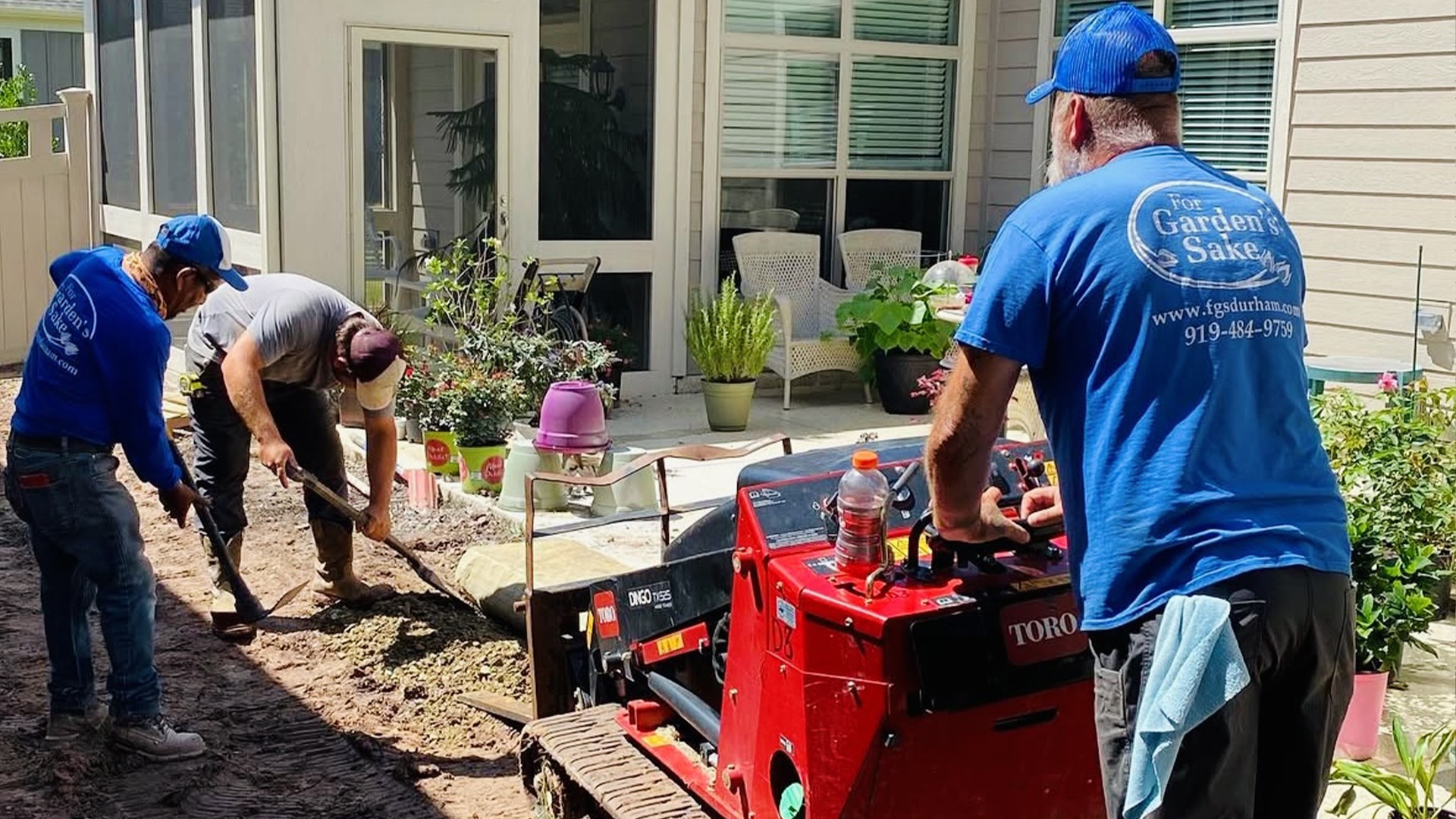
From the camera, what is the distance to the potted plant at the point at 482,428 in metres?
6.78

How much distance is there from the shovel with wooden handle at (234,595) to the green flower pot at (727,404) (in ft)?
11.0

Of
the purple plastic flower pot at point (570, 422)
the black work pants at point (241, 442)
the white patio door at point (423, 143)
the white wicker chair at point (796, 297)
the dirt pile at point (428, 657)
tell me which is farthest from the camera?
the white wicker chair at point (796, 297)

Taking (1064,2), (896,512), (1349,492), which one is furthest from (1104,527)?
(1064,2)

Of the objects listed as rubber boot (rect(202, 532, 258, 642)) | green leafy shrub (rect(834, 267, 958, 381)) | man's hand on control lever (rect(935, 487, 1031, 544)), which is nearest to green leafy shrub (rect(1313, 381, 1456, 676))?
man's hand on control lever (rect(935, 487, 1031, 544))

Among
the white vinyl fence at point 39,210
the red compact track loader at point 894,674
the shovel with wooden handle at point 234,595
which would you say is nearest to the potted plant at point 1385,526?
the red compact track loader at point 894,674

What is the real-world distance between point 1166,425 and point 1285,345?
0.25m

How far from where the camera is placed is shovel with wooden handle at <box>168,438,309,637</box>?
482 cm

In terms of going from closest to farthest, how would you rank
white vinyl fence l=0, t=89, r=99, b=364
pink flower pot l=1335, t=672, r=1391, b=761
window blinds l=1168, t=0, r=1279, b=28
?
1. pink flower pot l=1335, t=672, r=1391, b=761
2. window blinds l=1168, t=0, r=1279, b=28
3. white vinyl fence l=0, t=89, r=99, b=364

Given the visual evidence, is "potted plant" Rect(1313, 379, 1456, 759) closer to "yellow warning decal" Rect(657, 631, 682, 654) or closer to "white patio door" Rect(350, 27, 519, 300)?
"yellow warning decal" Rect(657, 631, 682, 654)

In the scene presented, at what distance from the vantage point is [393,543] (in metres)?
5.40

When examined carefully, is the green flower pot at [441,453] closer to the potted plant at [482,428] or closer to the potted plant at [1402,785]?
the potted plant at [482,428]

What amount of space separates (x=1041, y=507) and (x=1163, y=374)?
0.61m

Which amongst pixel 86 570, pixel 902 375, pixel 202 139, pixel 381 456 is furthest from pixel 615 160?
pixel 86 570

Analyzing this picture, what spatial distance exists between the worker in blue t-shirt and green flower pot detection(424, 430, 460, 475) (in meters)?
4.94
